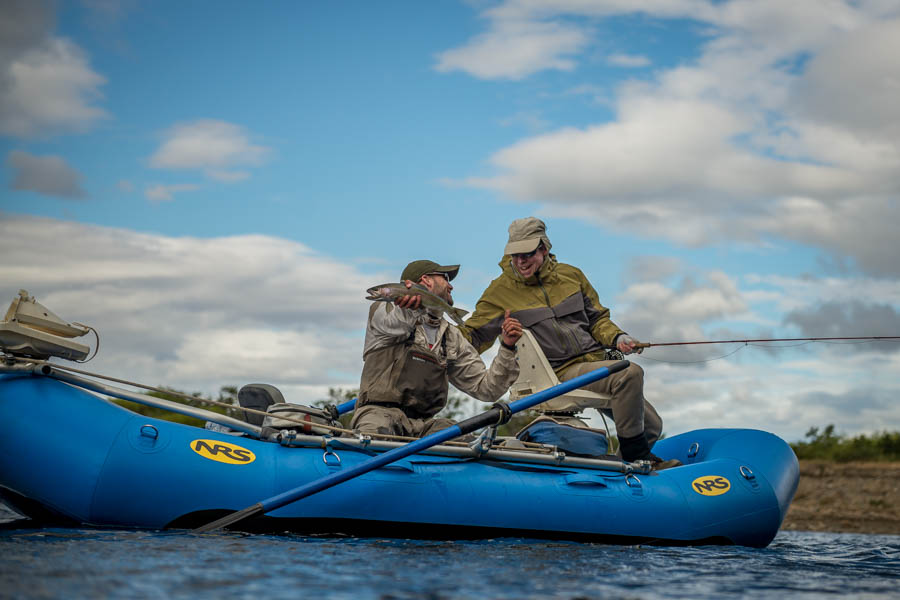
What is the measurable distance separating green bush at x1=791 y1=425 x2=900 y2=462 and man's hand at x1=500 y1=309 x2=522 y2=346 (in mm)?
13984

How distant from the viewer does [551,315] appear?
6.34m

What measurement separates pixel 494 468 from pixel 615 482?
0.89 metres

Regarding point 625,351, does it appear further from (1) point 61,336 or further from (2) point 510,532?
(1) point 61,336

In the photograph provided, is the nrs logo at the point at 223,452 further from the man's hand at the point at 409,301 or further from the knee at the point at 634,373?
the knee at the point at 634,373

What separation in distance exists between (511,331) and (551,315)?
0.70 meters

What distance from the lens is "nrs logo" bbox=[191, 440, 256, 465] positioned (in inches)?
205

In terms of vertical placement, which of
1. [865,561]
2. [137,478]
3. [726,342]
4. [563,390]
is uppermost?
[726,342]

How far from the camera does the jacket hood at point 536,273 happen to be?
637 centimetres

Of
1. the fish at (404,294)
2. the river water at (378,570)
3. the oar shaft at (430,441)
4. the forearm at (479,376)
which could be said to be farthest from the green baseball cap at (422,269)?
the river water at (378,570)

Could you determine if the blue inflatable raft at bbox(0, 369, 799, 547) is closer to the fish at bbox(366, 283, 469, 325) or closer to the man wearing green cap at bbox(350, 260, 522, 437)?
the man wearing green cap at bbox(350, 260, 522, 437)

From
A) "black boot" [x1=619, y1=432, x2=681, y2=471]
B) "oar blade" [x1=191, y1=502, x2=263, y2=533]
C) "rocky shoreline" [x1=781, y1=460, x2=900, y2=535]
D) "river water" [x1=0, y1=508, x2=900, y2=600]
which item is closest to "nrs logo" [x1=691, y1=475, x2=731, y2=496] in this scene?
"black boot" [x1=619, y1=432, x2=681, y2=471]

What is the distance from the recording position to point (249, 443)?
5.37m

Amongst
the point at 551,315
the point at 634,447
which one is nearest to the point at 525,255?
the point at 551,315

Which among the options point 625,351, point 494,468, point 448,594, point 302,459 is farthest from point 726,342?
point 448,594
